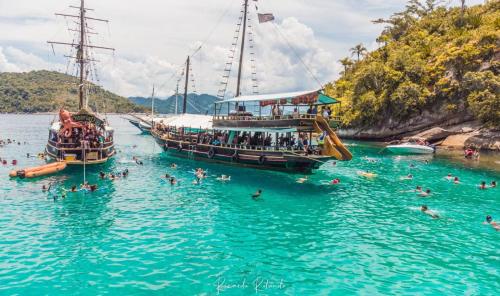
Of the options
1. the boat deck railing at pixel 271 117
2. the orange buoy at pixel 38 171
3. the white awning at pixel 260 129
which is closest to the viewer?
the orange buoy at pixel 38 171

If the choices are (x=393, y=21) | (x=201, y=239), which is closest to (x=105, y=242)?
(x=201, y=239)

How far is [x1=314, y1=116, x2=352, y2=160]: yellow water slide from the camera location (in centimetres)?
3247

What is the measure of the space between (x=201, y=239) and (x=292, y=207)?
28.6 ft

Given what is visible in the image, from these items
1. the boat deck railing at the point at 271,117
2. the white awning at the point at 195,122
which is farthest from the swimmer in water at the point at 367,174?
the white awning at the point at 195,122

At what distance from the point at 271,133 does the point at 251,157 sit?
3.33m

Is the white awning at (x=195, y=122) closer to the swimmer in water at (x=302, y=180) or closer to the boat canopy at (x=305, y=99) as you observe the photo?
the boat canopy at (x=305, y=99)

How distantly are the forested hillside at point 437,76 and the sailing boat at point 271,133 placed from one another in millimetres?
38800

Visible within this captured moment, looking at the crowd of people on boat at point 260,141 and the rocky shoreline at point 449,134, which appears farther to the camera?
the rocky shoreline at point 449,134

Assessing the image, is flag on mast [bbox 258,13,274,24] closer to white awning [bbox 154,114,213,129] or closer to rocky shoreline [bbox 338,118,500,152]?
white awning [bbox 154,114,213,129]

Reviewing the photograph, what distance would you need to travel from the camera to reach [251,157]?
38031mm

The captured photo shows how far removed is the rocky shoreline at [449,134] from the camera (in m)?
61.9

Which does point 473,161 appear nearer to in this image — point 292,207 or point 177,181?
point 292,207

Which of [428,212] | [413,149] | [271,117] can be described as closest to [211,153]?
[271,117]

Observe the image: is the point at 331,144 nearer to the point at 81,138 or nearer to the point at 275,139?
the point at 275,139
